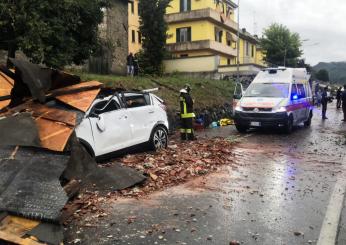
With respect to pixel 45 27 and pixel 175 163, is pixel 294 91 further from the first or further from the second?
pixel 45 27

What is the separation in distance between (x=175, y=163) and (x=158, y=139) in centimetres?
211

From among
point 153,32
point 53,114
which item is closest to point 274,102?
point 53,114

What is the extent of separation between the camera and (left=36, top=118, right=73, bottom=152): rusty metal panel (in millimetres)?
7281

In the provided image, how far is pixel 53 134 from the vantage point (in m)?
7.64

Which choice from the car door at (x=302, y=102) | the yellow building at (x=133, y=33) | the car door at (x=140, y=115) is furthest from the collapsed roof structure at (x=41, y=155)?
the yellow building at (x=133, y=33)

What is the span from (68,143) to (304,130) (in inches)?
507

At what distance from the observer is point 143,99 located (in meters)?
12.1

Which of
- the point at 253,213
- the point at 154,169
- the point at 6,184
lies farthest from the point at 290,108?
the point at 6,184

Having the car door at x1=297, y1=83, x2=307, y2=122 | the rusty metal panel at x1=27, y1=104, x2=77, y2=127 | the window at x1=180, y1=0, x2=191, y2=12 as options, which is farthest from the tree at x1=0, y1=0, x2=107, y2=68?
the window at x1=180, y1=0, x2=191, y2=12

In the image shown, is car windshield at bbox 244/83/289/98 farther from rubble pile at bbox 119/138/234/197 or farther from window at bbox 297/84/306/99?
rubble pile at bbox 119/138/234/197

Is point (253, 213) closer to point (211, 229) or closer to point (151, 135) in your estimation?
point (211, 229)

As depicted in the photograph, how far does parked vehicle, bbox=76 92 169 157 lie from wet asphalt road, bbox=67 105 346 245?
2.34 m

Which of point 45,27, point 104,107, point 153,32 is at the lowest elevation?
point 104,107

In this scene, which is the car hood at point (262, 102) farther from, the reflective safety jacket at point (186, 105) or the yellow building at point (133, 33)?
the yellow building at point (133, 33)
